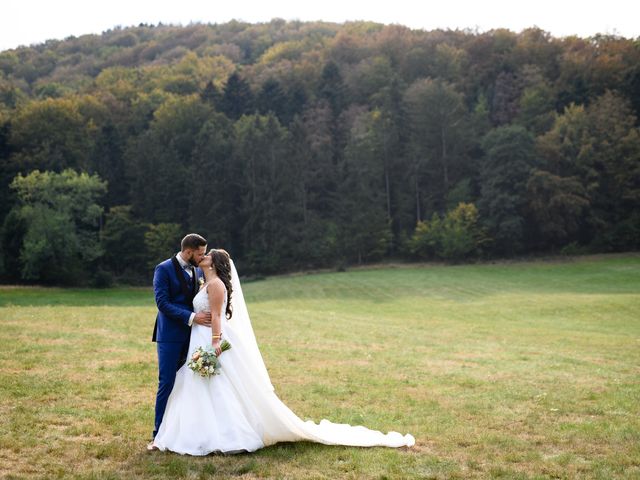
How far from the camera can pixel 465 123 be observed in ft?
274

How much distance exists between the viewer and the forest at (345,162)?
236 feet

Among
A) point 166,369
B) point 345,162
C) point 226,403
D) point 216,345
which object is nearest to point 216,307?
point 216,345

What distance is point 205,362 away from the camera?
8.65 meters

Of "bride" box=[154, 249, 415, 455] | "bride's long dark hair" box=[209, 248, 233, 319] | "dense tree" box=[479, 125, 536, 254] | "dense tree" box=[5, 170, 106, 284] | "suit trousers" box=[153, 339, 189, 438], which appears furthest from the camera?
"dense tree" box=[479, 125, 536, 254]

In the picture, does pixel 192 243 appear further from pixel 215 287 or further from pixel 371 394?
pixel 371 394

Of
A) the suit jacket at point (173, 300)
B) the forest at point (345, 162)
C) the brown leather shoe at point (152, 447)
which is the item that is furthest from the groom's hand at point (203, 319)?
the forest at point (345, 162)

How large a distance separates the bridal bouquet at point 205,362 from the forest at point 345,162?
5876 centimetres

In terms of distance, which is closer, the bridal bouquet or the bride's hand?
the bridal bouquet

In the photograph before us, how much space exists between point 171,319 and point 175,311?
0.71 feet

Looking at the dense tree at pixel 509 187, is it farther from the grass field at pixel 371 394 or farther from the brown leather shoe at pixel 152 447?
the brown leather shoe at pixel 152 447

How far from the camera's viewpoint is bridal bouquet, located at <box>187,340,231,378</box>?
862 cm

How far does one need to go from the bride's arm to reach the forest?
58.7 m

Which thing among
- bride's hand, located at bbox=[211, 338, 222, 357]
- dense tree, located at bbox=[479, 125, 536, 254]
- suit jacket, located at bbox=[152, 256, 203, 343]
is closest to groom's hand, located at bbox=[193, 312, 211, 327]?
suit jacket, located at bbox=[152, 256, 203, 343]

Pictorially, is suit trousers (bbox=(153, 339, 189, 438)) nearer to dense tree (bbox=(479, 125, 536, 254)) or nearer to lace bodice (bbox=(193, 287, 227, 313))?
lace bodice (bbox=(193, 287, 227, 313))
